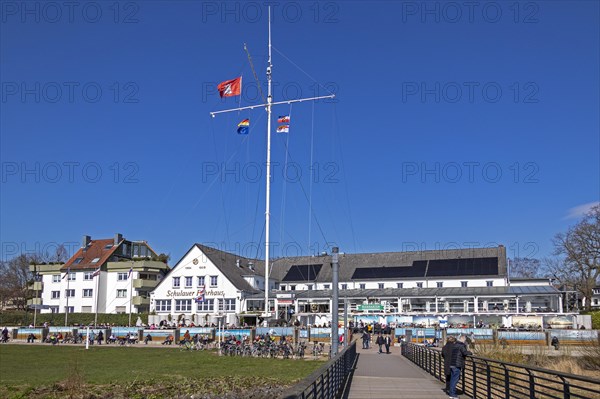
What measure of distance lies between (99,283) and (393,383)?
66.6 metres

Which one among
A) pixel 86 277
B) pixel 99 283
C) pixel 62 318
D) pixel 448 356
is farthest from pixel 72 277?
pixel 448 356

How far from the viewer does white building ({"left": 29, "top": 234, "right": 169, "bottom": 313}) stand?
7869cm

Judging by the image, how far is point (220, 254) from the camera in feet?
256

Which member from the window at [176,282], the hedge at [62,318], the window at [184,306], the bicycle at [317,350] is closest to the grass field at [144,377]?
the bicycle at [317,350]

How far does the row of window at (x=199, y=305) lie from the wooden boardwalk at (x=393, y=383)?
44090 mm

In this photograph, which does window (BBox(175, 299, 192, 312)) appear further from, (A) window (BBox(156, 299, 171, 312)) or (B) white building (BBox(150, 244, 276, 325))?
(A) window (BBox(156, 299, 171, 312))

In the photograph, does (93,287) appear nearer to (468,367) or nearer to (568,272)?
(568,272)

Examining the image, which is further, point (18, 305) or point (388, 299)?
point (18, 305)

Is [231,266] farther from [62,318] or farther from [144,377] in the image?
[144,377]

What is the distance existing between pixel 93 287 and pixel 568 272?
5939cm

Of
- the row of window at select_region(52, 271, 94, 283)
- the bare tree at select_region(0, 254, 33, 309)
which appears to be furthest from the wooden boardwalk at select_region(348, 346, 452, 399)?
the bare tree at select_region(0, 254, 33, 309)

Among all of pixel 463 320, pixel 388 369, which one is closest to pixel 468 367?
pixel 388 369

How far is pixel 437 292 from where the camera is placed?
66625mm

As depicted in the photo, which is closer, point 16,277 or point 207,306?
point 207,306
